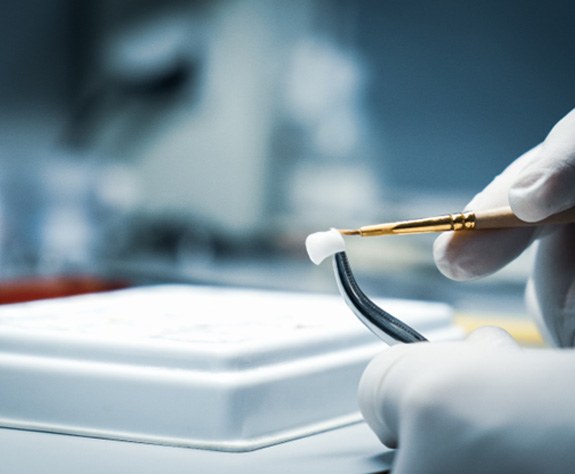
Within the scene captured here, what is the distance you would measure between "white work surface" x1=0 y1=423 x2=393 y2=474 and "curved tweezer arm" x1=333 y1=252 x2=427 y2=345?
0.24 ft

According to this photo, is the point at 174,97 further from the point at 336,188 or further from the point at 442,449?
the point at 442,449

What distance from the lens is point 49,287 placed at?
1539 millimetres

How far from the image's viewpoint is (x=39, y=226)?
204cm

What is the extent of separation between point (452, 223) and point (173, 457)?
9.2 inches

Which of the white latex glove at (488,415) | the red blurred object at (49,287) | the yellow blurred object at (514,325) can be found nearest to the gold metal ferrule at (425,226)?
the white latex glove at (488,415)

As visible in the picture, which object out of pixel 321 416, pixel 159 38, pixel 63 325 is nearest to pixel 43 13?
pixel 159 38

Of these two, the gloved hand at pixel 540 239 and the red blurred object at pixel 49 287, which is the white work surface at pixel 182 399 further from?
the red blurred object at pixel 49 287

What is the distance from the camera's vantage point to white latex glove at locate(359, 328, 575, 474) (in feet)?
1.20

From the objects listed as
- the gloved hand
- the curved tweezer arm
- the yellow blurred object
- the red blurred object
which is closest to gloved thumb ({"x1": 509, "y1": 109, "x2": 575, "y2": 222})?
A: the gloved hand

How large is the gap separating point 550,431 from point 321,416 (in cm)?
20

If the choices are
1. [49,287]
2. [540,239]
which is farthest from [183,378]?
[49,287]

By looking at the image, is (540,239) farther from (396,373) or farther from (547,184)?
(396,373)

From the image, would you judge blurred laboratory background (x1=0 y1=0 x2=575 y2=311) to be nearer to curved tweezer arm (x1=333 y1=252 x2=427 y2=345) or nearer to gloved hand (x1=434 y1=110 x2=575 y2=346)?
gloved hand (x1=434 y1=110 x2=575 y2=346)

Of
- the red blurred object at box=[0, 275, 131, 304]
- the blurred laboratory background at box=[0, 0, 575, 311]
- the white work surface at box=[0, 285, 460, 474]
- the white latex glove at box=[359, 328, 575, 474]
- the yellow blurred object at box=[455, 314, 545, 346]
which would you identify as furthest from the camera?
the blurred laboratory background at box=[0, 0, 575, 311]
